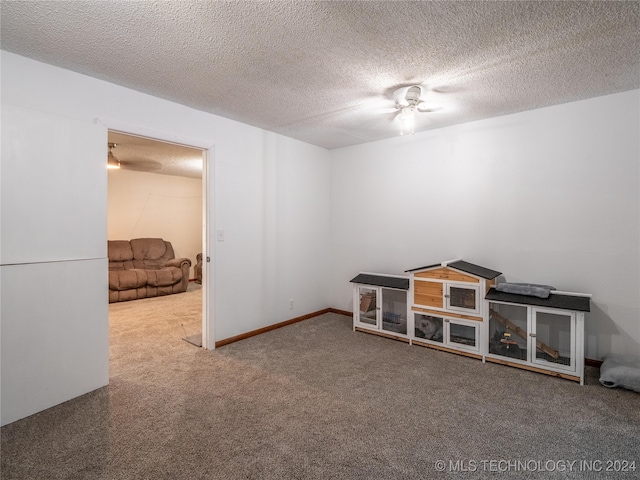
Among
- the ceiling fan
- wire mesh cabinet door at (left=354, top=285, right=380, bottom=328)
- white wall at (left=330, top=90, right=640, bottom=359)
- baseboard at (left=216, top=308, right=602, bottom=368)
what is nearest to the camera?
the ceiling fan

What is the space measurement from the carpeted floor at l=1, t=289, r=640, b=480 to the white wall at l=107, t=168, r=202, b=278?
4.15 metres

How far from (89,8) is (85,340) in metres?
2.14

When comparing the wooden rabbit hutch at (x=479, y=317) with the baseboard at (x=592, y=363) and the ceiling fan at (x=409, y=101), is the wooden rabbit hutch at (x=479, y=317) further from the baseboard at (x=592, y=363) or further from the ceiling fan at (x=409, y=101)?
the ceiling fan at (x=409, y=101)

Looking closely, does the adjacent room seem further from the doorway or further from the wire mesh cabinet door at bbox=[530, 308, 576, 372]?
the doorway

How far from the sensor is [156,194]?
6883 millimetres

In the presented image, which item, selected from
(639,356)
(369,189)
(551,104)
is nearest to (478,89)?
(551,104)

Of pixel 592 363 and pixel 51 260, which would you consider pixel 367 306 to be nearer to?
pixel 592 363

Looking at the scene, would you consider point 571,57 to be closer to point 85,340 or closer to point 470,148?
point 470,148

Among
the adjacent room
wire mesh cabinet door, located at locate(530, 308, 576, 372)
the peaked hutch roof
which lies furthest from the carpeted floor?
the peaked hutch roof

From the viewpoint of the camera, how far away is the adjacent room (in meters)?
1.74

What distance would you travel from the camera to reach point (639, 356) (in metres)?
2.63

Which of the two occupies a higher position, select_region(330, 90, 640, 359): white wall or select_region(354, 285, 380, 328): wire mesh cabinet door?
select_region(330, 90, 640, 359): white wall

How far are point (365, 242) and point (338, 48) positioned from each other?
2.65 meters

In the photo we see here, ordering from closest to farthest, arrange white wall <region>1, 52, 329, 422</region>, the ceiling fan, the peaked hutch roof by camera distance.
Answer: white wall <region>1, 52, 329, 422</region> → the ceiling fan → the peaked hutch roof
